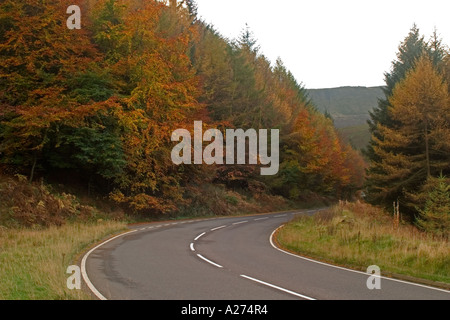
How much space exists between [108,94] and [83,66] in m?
2.35

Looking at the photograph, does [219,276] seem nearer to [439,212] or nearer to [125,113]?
[125,113]

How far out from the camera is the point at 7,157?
78.6ft

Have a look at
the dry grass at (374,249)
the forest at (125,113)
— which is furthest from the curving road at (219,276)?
the forest at (125,113)

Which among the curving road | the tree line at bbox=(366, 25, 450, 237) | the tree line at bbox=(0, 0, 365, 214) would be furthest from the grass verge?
the tree line at bbox=(366, 25, 450, 237)

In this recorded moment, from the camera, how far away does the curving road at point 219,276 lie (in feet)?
26.9

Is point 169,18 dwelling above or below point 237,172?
above

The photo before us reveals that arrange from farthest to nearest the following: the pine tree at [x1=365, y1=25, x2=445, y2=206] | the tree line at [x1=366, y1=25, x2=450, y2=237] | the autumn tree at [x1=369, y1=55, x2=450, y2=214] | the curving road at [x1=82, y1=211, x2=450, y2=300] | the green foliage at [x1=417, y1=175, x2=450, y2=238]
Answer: the pine tree at [x1=365, y1=25, x2=445, y2=206] < the autumn tree at [x1=369, y1=55, x2=450, y2=214] < the tree line at [x1=366, y1=25, x2=450, y2=237] < the green foliage at [x1=417, y1=175, x2=450, y2=238] < the curving road at [x1=82, y1=211, x2=450, y2=300]

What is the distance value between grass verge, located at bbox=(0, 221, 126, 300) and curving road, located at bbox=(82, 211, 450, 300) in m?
0.66

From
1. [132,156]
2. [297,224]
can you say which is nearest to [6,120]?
[132,156]

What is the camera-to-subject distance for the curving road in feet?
26.9

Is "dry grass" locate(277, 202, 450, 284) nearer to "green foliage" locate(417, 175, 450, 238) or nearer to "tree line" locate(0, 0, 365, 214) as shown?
"green foliage" locate(417, 175, 450, 238)

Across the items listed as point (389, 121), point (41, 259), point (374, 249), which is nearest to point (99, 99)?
point (41, 259)
